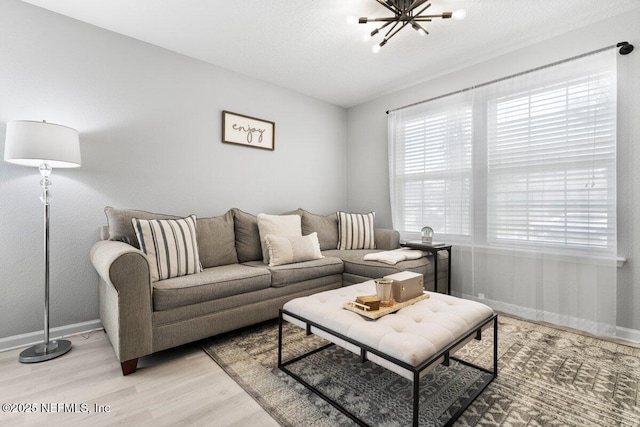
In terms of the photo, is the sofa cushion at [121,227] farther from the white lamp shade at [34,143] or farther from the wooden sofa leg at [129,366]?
the wooden sofa leg at [129,366]

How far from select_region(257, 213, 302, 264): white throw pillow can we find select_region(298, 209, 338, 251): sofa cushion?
304mm

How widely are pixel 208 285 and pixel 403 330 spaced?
1.32m

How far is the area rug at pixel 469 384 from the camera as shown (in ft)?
4.45

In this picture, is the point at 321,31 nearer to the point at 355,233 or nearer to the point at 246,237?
the point at 246,237

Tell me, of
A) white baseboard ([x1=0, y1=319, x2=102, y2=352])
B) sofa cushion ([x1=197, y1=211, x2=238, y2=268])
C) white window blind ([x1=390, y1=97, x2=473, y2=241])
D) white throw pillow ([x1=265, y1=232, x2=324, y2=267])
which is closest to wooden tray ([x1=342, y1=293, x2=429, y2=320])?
white throw pillow ([x1=265, y1=232, x2=324, y2=267])

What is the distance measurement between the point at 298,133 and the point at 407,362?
3173 millimetres

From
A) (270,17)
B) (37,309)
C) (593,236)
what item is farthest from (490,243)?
(37,309)

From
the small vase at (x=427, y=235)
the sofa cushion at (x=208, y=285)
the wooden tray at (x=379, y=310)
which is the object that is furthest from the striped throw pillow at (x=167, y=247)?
the small vase at (x=427, y=235)

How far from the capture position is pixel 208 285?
2.02m

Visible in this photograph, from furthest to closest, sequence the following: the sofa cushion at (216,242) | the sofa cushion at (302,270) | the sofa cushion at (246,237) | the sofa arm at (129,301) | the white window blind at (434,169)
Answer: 1. the white window blind at (434,169)
2. the sofa cushion at (246,237)
3. the sofa cushion at (216,242)
4. the sofa cushion at (302,270)
5. the sofa arm at (129,301)

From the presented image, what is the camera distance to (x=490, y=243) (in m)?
2.90

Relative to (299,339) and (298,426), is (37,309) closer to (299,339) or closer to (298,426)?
(299,339)

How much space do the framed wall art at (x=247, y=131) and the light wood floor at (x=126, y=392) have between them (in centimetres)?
214

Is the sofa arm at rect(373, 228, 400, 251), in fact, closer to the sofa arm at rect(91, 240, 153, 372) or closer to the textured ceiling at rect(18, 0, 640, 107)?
the textured ceiling at rect(18, 0, 640, 107)
